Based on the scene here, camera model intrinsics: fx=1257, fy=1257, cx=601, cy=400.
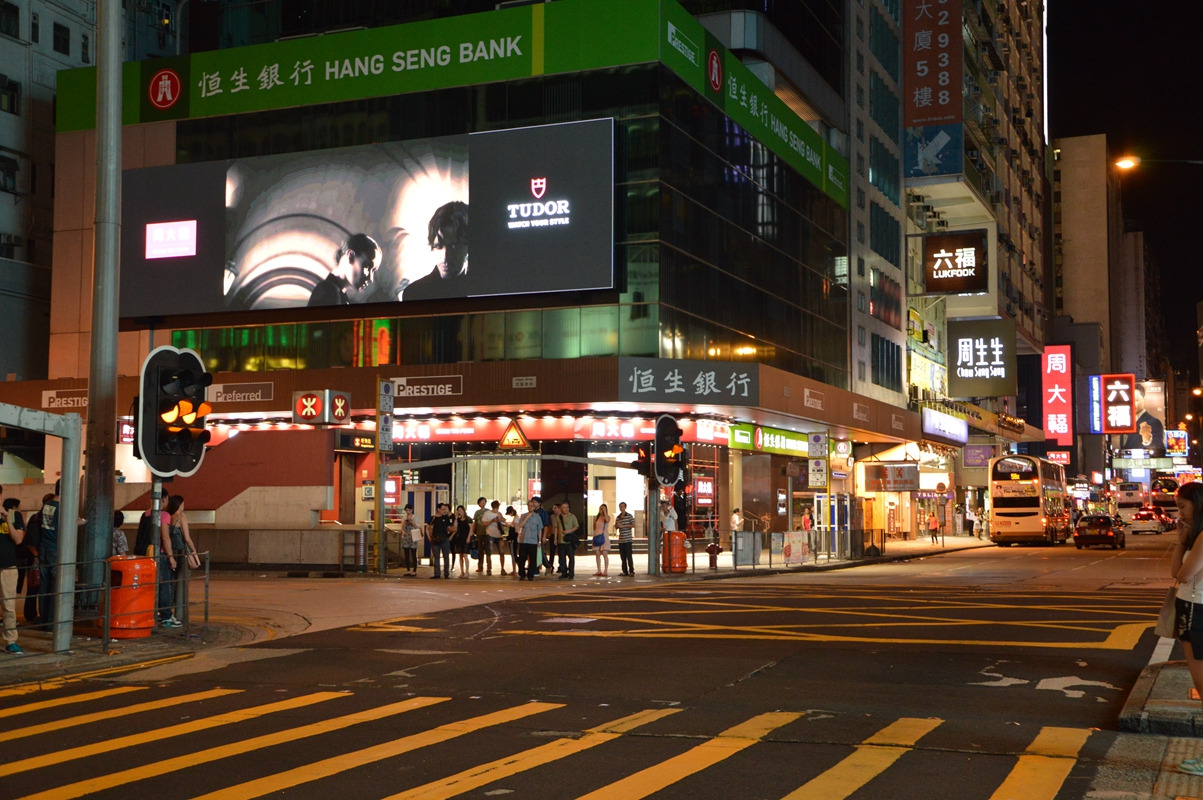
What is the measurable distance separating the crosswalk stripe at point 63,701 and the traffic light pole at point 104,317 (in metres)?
4.59

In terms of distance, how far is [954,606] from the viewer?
21.4m

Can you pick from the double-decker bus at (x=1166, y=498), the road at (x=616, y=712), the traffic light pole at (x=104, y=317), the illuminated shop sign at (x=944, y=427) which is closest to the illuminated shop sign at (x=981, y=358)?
the illuminated shop sign at (x=944, y=427)

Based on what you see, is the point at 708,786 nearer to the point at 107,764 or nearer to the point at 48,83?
the point at 107,764

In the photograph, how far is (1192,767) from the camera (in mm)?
8203

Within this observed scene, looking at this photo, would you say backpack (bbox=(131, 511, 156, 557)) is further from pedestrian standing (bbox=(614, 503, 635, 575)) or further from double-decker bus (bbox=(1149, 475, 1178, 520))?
double-decker bus (bbox=(1149, 475, 1178, 520))

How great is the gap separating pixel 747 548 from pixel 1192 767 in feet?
93.4

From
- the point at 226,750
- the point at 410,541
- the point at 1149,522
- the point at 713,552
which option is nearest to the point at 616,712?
the point at 226,750

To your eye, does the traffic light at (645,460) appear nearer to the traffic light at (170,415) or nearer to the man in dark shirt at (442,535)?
the man in dark shirt at (442,535)

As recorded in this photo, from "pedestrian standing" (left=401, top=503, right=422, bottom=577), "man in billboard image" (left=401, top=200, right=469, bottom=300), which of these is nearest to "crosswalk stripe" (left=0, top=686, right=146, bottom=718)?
"pedestrian standing" (left=401, top=503, right=422, bottom=577)

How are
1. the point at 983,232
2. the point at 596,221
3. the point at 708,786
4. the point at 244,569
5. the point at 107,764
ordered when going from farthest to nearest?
the point at 983,232, the point at 596,221, the point at 244,569, the point at 107,764, the point at 708,786

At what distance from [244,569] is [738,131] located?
2660 centimetres

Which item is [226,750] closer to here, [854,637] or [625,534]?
[854,637]

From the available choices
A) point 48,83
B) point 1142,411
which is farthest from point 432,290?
point 1142,411

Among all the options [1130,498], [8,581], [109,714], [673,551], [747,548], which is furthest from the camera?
[1130,498]
